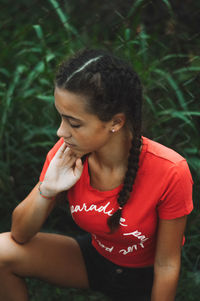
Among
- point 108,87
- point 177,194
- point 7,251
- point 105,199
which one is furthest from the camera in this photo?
point 7,251

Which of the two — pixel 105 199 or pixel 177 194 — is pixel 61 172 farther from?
pixel 177 194

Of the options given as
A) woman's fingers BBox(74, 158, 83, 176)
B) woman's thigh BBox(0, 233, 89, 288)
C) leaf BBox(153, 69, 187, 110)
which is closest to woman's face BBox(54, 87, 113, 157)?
woman's fingers BBox(74, 158, 83, 176)

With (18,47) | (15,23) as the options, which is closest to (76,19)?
(15,23)

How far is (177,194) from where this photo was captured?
165cm

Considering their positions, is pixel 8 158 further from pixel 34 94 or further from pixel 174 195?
pixel 174 195

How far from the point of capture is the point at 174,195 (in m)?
1.65

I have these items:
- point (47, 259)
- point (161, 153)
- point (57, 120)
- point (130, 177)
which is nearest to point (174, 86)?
point (57, 120)

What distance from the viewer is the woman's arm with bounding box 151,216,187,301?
5.59 feet

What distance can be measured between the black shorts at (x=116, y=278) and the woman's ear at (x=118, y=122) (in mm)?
683

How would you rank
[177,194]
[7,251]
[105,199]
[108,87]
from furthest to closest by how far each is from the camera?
[7,251] → [105,199] → [177,194] → [108,87]

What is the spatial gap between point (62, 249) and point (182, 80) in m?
1.35

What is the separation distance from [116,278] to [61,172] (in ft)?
1.85

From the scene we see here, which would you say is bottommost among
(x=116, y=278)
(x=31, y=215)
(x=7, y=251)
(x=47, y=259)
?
(x=116, y=278)

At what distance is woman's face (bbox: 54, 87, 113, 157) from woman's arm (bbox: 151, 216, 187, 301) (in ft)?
1.41
